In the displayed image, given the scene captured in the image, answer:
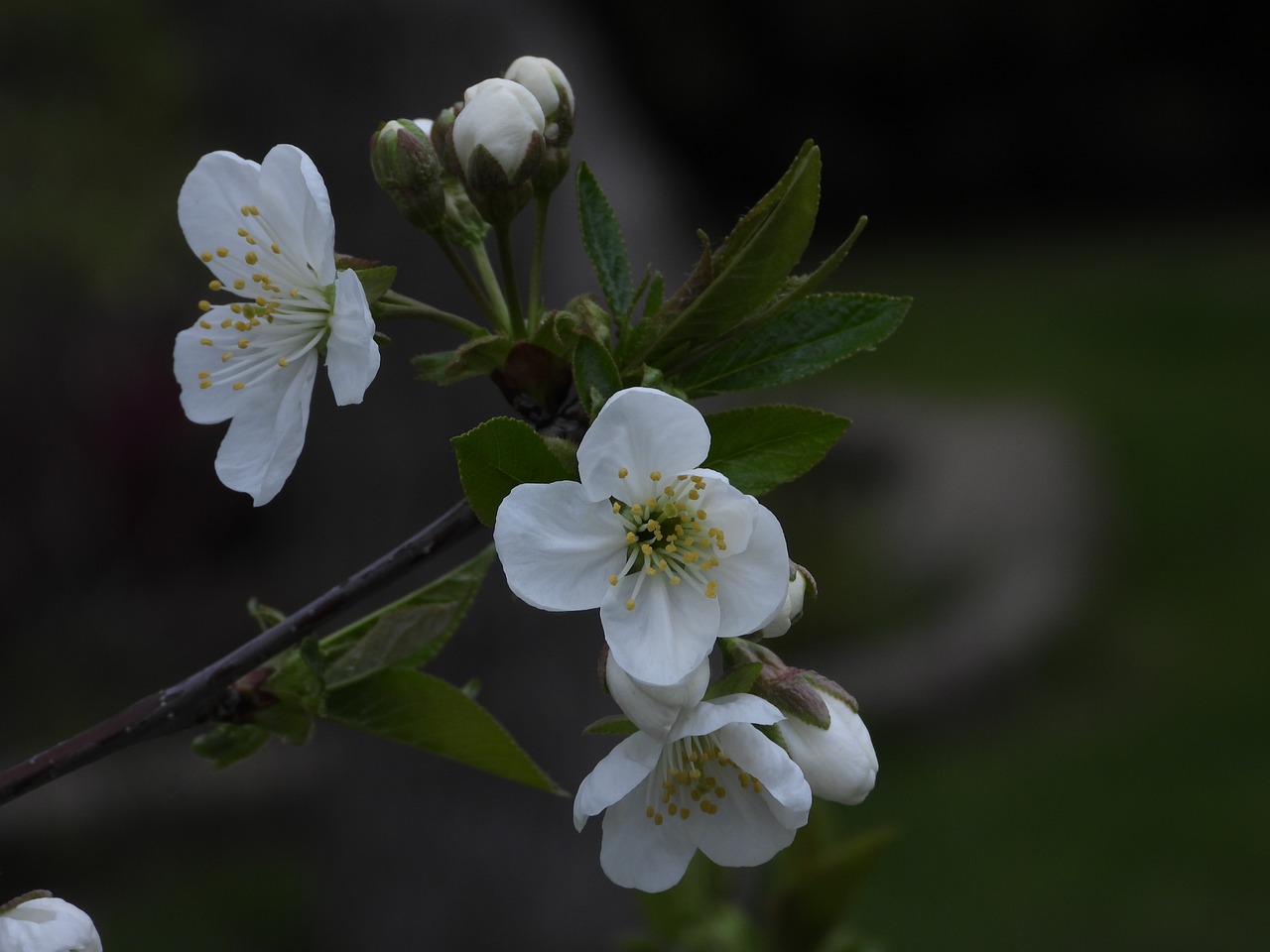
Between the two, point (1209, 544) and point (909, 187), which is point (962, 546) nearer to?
point (1209, 544)

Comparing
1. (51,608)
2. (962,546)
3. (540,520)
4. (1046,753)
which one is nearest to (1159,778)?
(1046,753)

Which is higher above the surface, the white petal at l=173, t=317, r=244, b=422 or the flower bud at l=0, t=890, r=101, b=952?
the white petal at l=173, t=317, r=244, b=422

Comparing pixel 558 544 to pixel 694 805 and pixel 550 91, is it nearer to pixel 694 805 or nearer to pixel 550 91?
pixel 694 805

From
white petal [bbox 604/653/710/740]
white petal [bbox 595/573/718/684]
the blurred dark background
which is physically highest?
white petal [bbox 595/573/718/684]

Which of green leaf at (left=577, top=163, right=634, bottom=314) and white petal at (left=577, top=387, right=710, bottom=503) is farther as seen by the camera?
green leaf at (left=577, top=163, right=634, bottom=314)

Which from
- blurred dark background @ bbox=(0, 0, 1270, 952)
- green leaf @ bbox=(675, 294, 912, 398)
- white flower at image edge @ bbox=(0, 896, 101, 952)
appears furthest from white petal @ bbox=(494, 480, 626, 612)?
blurred dark background @ bbox=(0, 0, 1270, 952)

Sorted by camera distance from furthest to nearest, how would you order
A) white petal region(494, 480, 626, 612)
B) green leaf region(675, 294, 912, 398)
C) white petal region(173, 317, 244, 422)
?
white petal region(173, 317, 244, 422) → green leaf region(675, 294, 912, 398) → white petal region(494, 480, 626, 612)

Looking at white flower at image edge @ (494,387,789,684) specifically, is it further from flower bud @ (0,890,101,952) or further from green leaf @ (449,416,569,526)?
flower bud @ (0,890,101,952)

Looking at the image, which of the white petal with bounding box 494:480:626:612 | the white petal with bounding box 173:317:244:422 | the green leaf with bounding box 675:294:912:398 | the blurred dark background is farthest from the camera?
the blurred dark background
